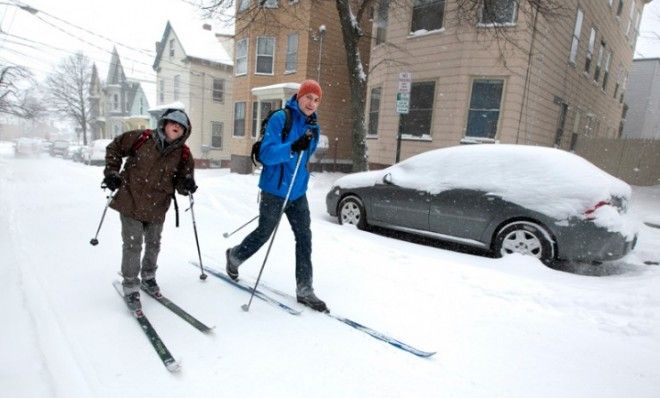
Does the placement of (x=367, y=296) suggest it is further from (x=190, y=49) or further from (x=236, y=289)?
(x=190, y=49)

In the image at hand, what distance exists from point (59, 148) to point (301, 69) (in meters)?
26.7

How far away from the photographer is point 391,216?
6.23 meters

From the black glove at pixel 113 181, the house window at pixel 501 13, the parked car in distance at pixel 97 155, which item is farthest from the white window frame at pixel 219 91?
the black glove at pixel 113 181

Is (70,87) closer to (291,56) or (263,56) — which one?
(263,56)

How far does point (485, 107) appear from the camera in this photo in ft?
39.5

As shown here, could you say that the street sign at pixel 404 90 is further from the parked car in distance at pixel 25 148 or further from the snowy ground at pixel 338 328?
the parked car in distance at pixel 25 148

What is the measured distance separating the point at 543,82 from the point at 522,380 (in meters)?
12.8

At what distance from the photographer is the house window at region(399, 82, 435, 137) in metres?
13.1

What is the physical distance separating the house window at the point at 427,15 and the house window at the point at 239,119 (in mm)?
11161

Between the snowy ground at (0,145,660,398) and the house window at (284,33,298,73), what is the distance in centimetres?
1569

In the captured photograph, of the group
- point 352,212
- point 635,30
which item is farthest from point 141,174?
point 635,30

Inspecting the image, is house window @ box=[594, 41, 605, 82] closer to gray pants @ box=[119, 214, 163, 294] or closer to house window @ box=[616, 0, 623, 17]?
house window @ box=[616, 0, 623, 17]

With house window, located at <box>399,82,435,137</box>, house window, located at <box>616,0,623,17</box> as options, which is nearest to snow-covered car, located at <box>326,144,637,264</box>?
house window, located at <box>399,82,435,137</box>

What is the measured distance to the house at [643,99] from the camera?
28453 millimetres
